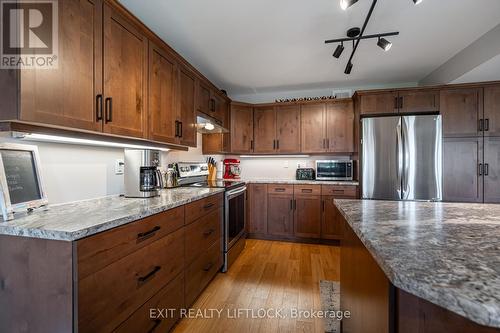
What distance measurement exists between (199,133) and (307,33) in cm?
206

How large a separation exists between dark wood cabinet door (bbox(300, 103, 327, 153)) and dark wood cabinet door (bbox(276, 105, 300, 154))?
0.27 ft

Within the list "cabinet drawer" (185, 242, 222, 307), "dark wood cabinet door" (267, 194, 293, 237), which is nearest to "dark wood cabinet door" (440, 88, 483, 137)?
"dark wood cabinet door" (267, 194, 293, 237)

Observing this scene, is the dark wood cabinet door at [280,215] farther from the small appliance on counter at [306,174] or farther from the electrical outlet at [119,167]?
the electrical outlet at [119,167]

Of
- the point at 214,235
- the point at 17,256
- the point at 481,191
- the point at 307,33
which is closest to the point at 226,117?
the point at 307,33

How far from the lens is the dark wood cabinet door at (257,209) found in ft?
12.0

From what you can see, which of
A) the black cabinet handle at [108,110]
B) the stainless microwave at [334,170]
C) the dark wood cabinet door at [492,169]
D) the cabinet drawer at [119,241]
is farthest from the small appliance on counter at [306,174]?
the black cabinet handle at [108,110]

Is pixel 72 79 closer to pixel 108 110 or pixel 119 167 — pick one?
pixel 108 110

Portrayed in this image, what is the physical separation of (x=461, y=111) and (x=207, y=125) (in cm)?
335

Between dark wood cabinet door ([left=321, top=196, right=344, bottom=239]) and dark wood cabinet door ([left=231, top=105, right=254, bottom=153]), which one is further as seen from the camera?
dark wood cabinet door ([left=231, top=105, right=254, bottom=153])

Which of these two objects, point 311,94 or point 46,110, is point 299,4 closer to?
point 46,110

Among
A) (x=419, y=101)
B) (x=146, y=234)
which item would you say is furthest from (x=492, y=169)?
(x=146, y=234)

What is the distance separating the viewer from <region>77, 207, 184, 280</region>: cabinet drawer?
0.96 metres

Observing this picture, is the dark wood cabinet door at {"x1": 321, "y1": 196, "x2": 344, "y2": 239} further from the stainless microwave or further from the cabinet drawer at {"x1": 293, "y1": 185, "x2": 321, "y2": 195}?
the stainless microwave

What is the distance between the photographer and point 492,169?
113 inches
